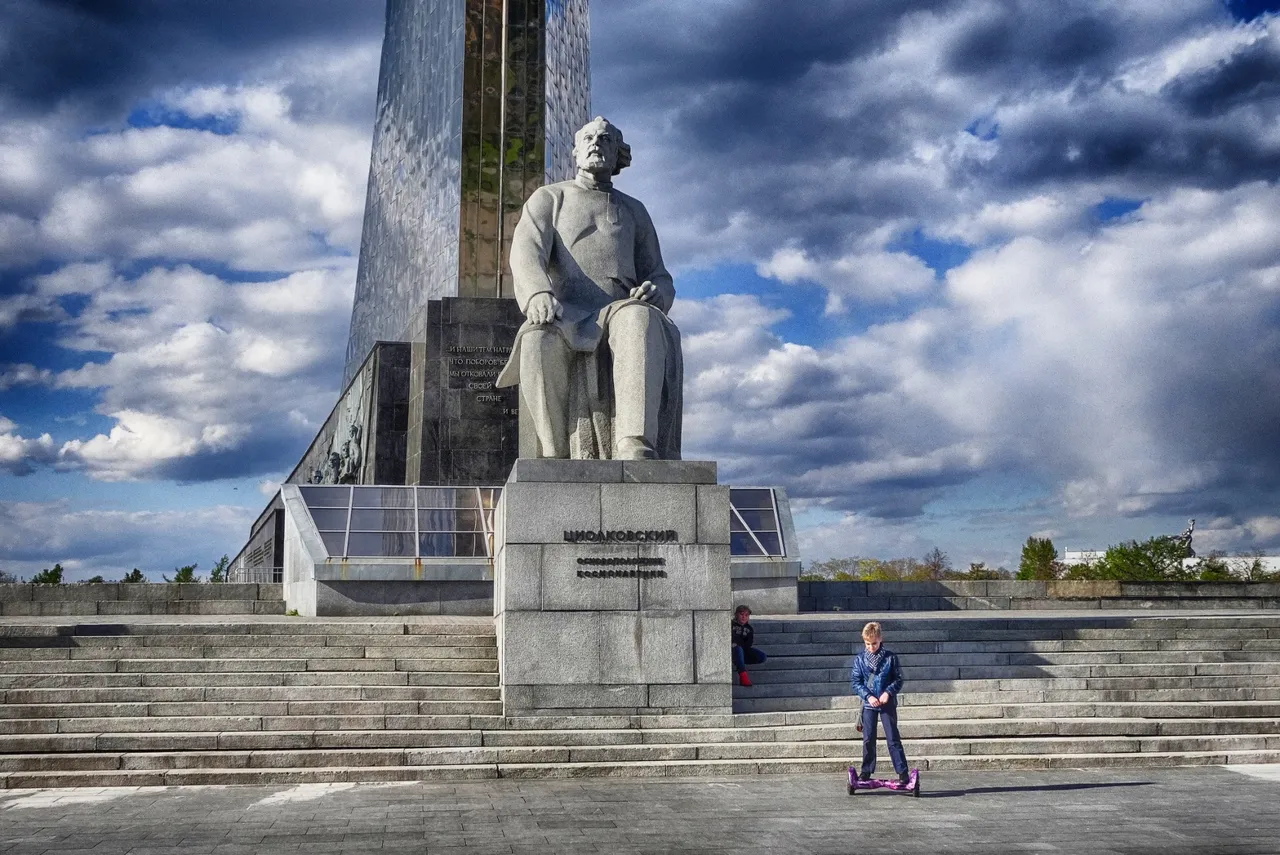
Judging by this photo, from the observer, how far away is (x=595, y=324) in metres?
11.8

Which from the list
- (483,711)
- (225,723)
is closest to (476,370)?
(483,711)

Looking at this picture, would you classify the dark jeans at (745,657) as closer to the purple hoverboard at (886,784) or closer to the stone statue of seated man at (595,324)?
the stone statue of seated man at (595,324)

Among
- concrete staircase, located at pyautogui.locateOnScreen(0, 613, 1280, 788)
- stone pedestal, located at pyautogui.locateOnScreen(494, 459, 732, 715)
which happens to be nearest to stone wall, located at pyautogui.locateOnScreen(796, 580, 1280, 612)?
concrete staircase, located at pyautogui.locateOnScreen(0, 613, 1280, 788)

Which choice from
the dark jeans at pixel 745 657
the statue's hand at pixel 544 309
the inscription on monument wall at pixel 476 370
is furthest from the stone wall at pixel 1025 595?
the statue's hand at pixel 544 309

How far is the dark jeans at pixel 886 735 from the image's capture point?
931cm

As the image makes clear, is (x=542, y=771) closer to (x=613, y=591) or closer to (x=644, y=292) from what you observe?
(x=613, y=591)

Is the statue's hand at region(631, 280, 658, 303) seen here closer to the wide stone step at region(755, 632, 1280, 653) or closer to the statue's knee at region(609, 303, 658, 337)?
the statue's knee at region(609, 303, 658, 337)

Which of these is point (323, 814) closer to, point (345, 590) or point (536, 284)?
point (536, 284)

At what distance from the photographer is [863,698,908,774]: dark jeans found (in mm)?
9312

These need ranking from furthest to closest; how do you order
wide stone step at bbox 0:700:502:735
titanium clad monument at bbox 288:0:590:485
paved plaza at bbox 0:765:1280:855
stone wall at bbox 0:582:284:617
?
titanium clad monument at bbox 288:0:590:485 < stone wall at bbox 0:582:284:617 < wide stone step at bbox 0:700:502:735 < paved plaza at bbox 0:765:1280:855

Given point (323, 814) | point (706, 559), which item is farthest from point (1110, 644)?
point (323, 814)

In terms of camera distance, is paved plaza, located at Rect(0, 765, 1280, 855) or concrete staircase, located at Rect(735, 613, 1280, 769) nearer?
paved plaza, located at Rect(0, 765, 1280, 855)

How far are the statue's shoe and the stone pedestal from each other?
6.1 inches

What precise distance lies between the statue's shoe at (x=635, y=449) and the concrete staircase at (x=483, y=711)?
7.56 ft
